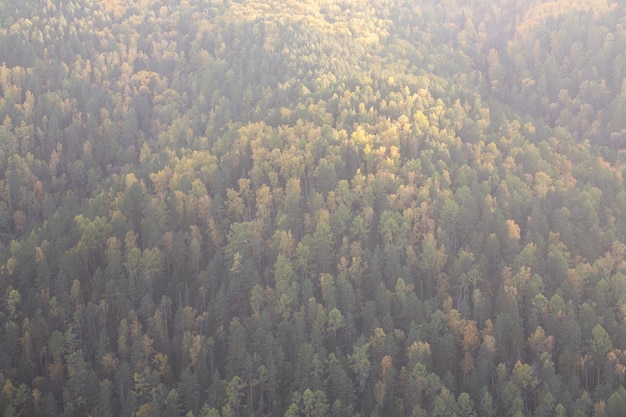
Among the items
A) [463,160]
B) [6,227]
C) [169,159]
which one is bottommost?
[6,227]

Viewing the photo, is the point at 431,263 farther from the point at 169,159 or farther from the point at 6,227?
the point at 6,227

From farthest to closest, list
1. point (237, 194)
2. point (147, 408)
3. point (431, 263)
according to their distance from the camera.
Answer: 1. point (237, 194)
2. point (431, 263)
3. point (147, 408)

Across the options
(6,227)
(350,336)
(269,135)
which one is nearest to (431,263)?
(350,336)

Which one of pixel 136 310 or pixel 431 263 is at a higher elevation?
pixel 431 263

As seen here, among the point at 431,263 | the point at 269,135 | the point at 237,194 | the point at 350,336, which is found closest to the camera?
the point at 350,336

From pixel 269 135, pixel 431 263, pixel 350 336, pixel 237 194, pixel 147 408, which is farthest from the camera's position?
pixel 269 135

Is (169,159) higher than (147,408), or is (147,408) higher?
(169,159)

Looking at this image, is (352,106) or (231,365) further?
(352,106)

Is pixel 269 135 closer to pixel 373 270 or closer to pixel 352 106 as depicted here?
pixel 352 106

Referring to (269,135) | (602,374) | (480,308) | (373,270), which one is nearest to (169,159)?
(269,135)
